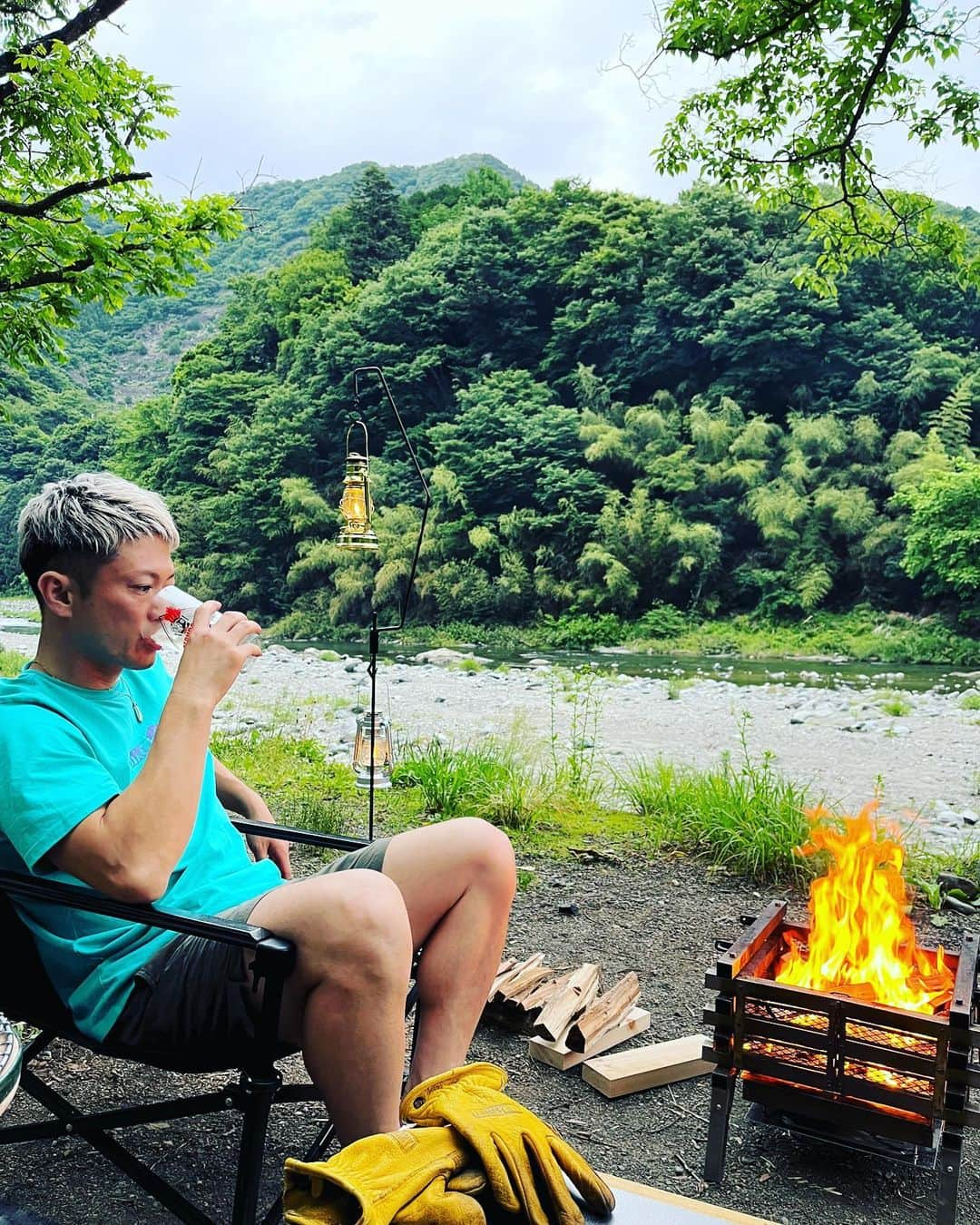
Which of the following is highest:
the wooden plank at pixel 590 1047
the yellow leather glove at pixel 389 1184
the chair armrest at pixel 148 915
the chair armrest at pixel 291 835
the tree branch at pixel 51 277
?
the tree branch at pixel 51 277

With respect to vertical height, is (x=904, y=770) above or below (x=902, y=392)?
below

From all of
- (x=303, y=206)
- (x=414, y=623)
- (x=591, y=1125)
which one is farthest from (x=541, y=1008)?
(x=303, y=206)

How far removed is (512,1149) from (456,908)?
0.36 meters

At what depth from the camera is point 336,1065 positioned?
1.07m

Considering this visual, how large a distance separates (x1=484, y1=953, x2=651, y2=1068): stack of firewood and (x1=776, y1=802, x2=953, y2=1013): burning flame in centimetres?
44

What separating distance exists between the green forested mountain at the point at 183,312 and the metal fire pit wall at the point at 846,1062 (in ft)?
63.0

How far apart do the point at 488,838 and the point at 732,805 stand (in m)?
2.00

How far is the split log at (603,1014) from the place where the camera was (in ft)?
6.22

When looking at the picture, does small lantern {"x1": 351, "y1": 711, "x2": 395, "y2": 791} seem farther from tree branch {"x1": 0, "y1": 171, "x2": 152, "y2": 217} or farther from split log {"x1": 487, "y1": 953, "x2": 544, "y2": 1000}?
tree branch {"x1": 0, "y1": 171, "x2": 152, "y2": 217}

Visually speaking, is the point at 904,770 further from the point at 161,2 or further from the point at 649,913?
the point at 161,2

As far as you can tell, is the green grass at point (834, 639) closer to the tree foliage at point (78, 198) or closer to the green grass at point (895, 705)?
the green grass at point (895, 705)

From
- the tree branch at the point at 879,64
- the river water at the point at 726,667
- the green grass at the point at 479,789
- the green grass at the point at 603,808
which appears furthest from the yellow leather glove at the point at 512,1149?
the river water at the point at 726,667

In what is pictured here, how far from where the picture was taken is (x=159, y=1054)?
1163 mm

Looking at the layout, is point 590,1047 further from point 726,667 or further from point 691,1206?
point 726,667
